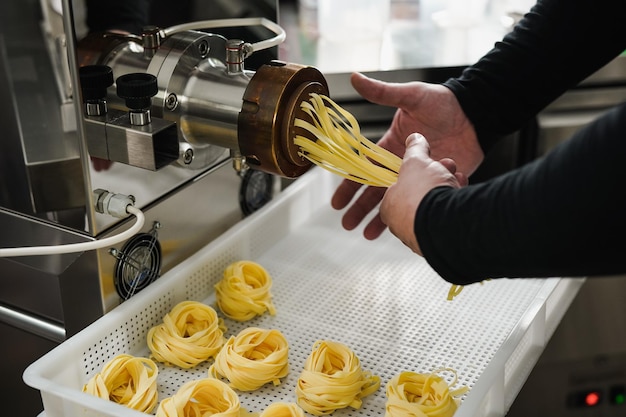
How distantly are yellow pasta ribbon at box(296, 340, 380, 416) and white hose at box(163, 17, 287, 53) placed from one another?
0.49 metres

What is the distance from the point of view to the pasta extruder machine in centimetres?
111

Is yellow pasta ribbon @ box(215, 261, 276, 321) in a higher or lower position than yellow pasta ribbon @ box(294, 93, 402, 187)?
lower

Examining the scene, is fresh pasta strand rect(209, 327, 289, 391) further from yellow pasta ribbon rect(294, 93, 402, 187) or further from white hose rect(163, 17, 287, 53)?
white hose rect(163, 17, 287, 53)

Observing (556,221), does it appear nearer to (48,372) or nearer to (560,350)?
(48,372)

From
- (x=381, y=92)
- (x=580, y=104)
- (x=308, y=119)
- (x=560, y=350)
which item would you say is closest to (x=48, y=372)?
(x=308, y=119)

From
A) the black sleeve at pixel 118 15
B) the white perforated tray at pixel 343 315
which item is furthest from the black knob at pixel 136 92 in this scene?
the white perforated tray at pixel 343 315

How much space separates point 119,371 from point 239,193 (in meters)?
0.49

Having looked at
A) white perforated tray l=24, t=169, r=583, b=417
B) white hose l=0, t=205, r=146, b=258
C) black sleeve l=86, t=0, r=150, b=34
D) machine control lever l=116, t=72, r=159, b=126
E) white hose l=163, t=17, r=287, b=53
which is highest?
black sleeve l=86, t=0, r=150, b=34

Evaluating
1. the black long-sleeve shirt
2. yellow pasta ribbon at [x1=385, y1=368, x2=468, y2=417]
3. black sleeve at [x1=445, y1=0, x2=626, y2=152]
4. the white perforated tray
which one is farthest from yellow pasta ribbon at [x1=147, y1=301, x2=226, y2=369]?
black sleeve at [x1=445, y1=0, x2=626, y2=152]

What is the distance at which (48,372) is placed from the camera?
1.08 metres

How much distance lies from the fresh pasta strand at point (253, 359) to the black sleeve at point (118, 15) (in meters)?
0.51

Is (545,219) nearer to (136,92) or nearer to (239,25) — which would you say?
(136,92)

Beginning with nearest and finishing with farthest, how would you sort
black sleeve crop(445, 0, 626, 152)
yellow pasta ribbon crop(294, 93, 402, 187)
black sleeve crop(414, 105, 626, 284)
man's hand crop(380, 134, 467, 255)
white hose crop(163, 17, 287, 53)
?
black sleeve crop(414, 105, 626, 284)
man's hand crop(380, 134, 467, 255)
yellow pasta ribbon crop(294, 93, 402, 187)
white hose crop(163, 17, 287, 53)
black sleeve crop(445, 0, 626, 152)

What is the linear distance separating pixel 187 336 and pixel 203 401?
0.17 meters
